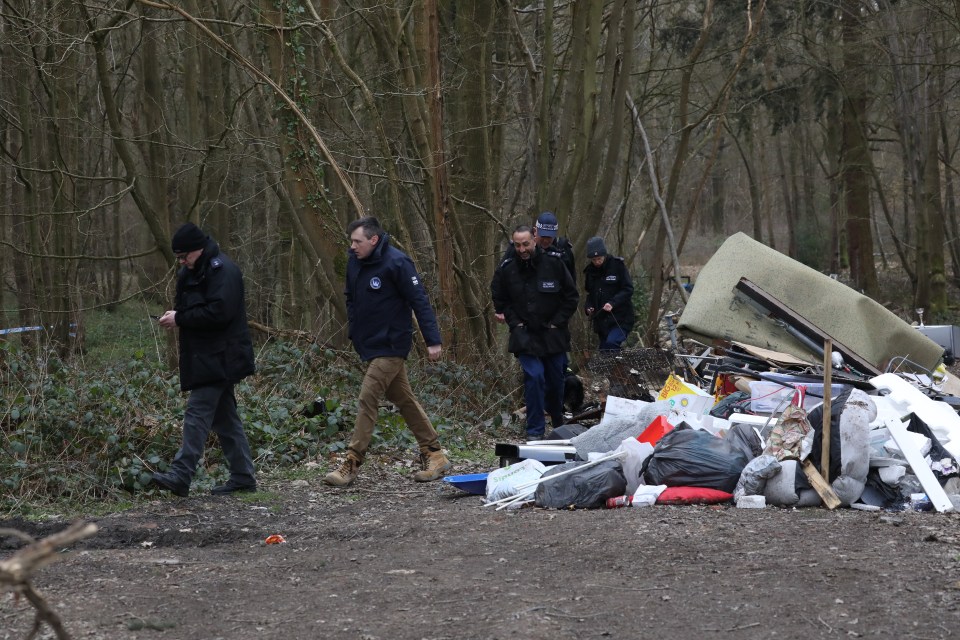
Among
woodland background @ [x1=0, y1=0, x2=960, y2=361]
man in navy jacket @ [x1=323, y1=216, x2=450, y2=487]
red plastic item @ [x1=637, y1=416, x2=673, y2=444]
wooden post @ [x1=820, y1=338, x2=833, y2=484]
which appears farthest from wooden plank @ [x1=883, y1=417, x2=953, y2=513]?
woodland background @ [x1=0, y1=0, x2=960, y2=361]

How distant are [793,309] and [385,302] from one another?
521cm

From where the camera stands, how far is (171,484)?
7418 mm

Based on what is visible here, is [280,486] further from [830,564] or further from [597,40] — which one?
[597,40]

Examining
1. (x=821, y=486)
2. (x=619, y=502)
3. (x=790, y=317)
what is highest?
(x=790, y=317)

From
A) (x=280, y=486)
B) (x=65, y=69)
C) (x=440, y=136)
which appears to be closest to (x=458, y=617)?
(x=280, y=486)

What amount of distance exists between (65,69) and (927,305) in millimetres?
17529

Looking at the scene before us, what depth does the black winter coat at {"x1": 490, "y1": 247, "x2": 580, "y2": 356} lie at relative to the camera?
9.94 m

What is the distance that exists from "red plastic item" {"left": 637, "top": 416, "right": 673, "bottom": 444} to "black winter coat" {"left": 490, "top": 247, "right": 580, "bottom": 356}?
203cm

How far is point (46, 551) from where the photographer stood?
214 cm

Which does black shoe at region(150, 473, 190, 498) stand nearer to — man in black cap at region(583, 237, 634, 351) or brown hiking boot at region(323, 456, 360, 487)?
brown hiking boot at region(323, 456, 360, 487)

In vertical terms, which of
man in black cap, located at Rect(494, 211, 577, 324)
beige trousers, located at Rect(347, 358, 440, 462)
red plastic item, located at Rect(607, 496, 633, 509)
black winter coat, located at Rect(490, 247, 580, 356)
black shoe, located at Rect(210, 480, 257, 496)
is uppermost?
man in black cap, located at Rect(494, 211, 577, 324)

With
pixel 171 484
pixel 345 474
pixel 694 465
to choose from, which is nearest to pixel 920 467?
pixel 694 465

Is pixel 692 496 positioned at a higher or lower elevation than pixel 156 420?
lower

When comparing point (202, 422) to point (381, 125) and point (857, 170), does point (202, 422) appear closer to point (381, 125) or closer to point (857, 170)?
point (381, 125)
